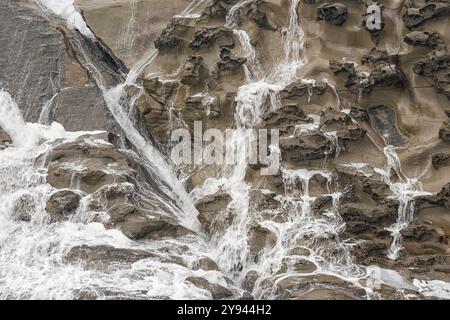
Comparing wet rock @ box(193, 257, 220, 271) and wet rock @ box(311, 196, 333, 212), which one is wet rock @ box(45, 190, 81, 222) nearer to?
Answer: wet rock @ box(193, 257, 220, 271)

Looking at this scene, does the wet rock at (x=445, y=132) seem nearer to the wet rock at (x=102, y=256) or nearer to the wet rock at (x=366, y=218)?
the wet rock at (x=366, y=218)

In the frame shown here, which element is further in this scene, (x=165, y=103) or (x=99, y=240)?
(x=165, y=103)

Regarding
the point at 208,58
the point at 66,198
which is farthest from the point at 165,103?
the point at 66,198

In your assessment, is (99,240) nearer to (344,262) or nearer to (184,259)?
(184,259)

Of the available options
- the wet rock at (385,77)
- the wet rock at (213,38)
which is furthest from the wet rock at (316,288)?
the wet rock at (213,38)

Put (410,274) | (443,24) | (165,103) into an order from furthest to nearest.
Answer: (165,103) < (443,24) < (410,274)

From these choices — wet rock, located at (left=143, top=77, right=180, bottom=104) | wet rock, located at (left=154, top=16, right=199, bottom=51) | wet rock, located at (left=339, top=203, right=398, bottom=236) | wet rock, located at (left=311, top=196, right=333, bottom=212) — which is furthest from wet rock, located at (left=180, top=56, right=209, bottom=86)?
wet rock, located at (left=339, top=203, right=398, bottom=236)

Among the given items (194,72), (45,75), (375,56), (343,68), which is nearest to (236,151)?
(194,72)
